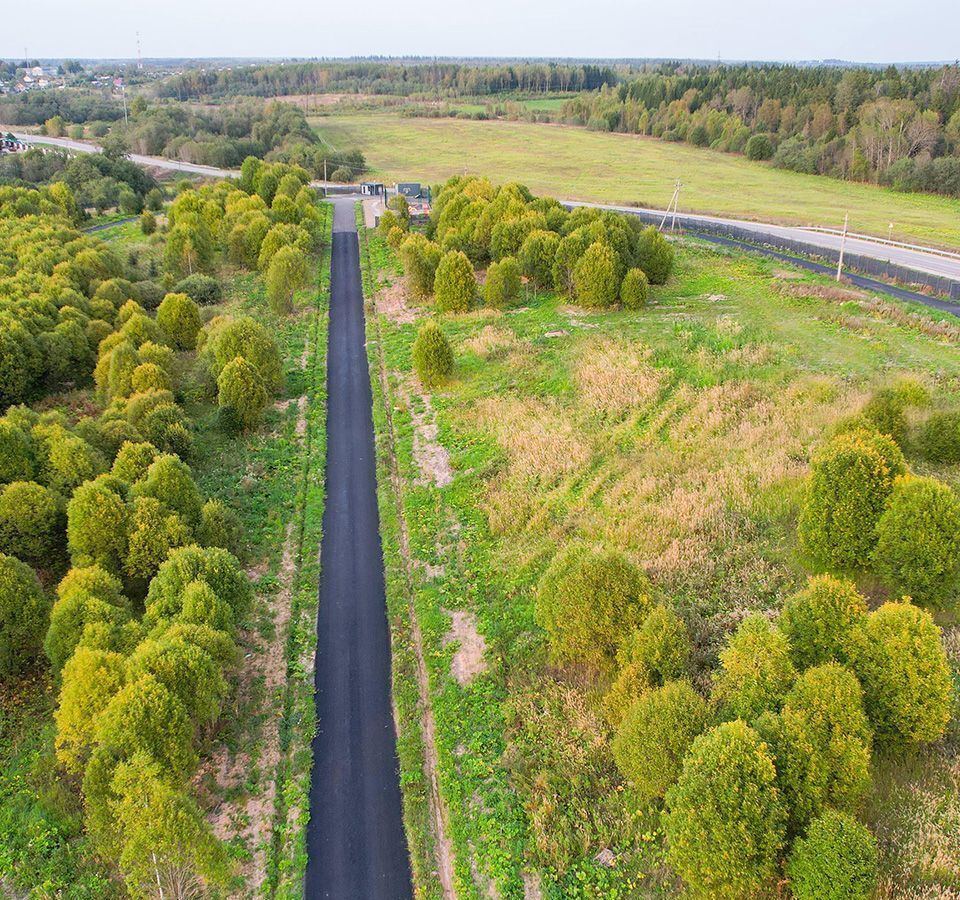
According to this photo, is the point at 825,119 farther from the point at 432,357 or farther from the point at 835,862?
the point at 835,862

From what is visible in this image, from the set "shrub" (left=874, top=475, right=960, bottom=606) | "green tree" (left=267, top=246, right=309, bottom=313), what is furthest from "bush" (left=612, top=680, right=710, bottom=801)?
"green tree" (left=267, top=246, right=309, bottom=313)

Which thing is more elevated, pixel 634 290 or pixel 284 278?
pixel 634 290

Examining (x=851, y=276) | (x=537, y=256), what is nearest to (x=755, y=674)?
(x=537, y=256)

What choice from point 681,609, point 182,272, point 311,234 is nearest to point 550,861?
point 681,609

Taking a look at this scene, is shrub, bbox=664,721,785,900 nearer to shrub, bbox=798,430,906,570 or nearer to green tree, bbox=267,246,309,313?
shrub, bbox=798,430,906,570

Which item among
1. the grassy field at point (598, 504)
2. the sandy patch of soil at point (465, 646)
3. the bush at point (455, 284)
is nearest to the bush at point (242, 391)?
the grassy field at point (598, 504)

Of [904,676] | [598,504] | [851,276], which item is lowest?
[598,504]

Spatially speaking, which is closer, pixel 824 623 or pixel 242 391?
pixel 824 623
